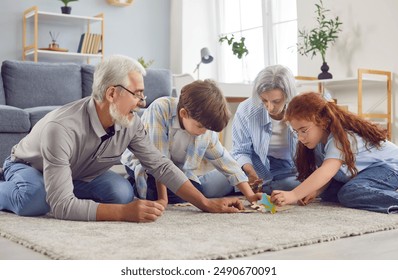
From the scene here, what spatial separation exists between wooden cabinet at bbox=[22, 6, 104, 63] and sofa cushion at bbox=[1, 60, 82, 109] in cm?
127

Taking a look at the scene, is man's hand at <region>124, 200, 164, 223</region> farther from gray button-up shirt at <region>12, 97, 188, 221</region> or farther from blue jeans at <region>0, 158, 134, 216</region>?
blue jeans at <region>0, 158, 134, 216</region>

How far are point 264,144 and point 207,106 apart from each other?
0.68 metres

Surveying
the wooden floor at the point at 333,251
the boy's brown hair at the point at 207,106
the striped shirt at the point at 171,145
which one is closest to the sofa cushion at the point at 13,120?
the striped shirt at the point at 171,145

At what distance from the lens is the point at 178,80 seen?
4.94 m

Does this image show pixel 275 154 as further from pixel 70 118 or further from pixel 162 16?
pixel 162 16

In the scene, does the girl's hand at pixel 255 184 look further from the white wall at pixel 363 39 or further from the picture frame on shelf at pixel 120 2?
the picture frame on shelf at pixel 120 2

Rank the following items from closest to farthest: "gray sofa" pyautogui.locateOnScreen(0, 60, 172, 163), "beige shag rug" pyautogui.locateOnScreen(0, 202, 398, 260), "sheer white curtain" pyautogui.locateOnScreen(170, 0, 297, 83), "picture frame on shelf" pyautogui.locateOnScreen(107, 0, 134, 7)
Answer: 1. "beige shag rug" pyautogui.locateOnScreen(0, 202, 398, 260)
2. "gray sofa" pyautogui.locateOnScreen(0, 60, 172, 163)
3. "sheer white curtain" pyautogui.locateOnScreen(170, 0, 297, 83)
4. "picture frame on shelf" pyautogui.locateOnScreen(107, 0, 134, 7)

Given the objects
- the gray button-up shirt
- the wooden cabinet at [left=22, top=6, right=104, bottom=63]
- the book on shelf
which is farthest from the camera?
the book on shelf

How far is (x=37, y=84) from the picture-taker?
471cm

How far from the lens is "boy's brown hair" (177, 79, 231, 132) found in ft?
7.17

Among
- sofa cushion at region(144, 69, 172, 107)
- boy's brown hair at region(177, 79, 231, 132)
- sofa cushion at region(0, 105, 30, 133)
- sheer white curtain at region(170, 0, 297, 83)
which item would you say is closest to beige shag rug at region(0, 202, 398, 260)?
boy's brown hair at region(177, 79, 231, 132)

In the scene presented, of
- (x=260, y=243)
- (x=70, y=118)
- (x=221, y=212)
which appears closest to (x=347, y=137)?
(x=221, y=212)

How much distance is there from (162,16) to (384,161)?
522 cm

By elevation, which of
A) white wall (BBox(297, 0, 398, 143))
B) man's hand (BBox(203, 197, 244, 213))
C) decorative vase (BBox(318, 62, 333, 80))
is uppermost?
white wall (BBox(297, 0, 398, 143))
